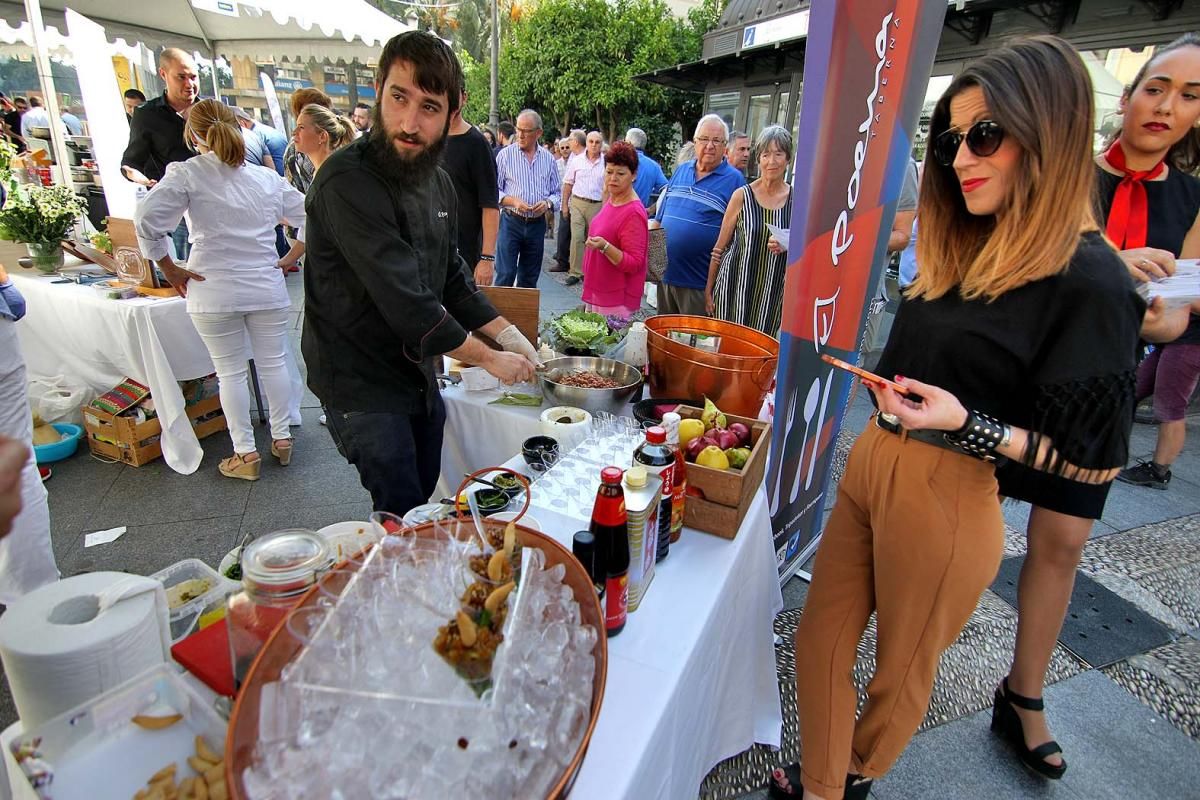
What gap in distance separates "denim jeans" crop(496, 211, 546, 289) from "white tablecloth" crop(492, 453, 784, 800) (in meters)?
5.07

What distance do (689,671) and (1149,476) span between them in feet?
14.9

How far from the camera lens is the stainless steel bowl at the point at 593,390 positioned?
2.24 metres

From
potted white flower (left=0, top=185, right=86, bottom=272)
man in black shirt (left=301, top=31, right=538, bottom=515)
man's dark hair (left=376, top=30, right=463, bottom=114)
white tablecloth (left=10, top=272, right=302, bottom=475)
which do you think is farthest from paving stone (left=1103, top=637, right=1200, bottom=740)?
potted white flower (left=0, top=185, right=86, bottom=272)

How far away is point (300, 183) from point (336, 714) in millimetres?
6125

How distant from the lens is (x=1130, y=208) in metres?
2.15

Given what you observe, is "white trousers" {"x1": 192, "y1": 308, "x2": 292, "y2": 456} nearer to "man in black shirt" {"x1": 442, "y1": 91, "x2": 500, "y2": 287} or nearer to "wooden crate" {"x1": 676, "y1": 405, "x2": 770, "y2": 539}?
"man in black shirt" {"x1": 442, "y1": 91, "x2": 500, "y2": 287}

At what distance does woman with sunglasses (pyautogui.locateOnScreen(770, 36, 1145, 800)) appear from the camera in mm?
1294

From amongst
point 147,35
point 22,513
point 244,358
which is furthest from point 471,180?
point 147,35

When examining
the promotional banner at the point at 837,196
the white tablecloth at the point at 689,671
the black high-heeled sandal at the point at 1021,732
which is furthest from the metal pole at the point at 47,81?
the black high-heeled sandal at the point at 1021,732

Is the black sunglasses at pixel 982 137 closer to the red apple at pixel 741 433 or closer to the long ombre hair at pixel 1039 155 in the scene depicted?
the long ombre hair at pixel 1039 155

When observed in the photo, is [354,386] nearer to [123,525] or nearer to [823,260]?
[823,260]

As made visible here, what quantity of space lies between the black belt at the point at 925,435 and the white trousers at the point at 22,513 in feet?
9.49

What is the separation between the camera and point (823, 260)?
2104 mm

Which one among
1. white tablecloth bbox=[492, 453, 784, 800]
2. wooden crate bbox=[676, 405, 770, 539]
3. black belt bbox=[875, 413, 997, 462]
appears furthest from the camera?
wooden crate bbox=[676, 405, 770, 539]
